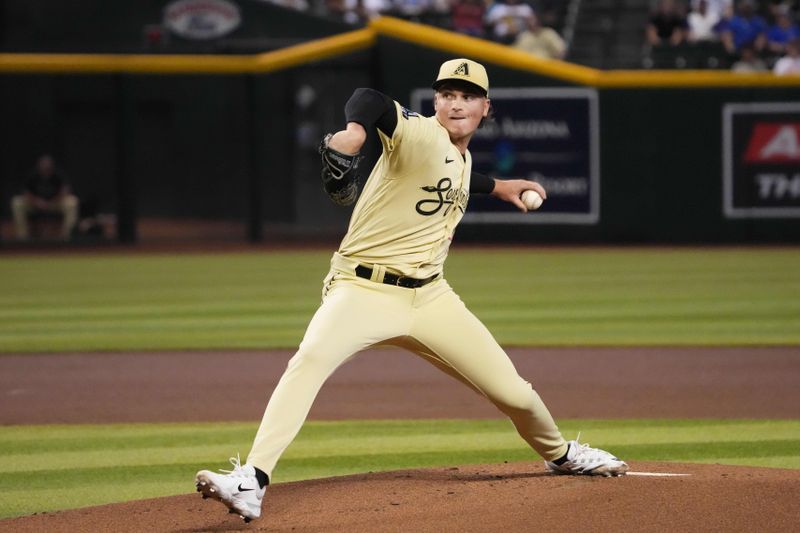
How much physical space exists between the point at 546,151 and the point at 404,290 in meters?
13.9

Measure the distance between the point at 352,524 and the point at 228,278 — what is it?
1091 centimetres

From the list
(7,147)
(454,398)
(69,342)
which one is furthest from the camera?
(7,147)

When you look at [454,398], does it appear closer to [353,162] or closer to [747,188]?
[353,162]

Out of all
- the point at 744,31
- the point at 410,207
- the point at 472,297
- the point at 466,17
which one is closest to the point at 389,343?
the point at 410,207

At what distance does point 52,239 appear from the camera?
64.1 ft

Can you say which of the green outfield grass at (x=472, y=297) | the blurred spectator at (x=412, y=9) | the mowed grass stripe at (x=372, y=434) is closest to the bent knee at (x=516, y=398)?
the mowed grass stripe at (x=372, y=434)

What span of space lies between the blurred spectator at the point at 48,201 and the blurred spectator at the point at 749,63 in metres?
10.1

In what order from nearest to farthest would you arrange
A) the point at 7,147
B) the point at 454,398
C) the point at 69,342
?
the point at 454,398 → the point at 69,342 → the point at 7,147

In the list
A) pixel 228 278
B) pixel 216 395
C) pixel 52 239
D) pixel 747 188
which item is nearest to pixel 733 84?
pixel 747 188

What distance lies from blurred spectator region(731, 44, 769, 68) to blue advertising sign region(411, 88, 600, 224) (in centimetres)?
214

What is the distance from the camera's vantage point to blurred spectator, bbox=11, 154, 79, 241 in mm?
19812

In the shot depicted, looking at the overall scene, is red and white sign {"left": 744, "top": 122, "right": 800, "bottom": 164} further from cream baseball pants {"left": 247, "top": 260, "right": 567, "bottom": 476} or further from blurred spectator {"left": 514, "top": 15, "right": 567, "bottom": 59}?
cream baseball pants {"left": 247, "top": 260, "right": 567, "bottom": 476}

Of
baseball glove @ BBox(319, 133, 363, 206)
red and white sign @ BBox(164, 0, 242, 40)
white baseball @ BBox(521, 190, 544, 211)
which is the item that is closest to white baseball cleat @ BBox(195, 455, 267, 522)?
baseball glove @ BBox(319, 133, 363, 206)

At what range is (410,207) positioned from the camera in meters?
5.26
